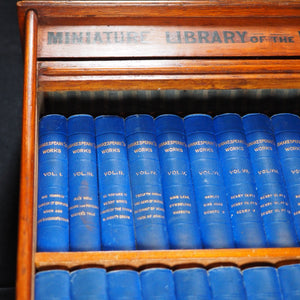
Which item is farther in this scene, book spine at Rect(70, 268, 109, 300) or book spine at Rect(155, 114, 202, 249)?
book spine at Rect(155, 114, 202, 249)

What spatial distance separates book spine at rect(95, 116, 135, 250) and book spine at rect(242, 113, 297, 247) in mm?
354

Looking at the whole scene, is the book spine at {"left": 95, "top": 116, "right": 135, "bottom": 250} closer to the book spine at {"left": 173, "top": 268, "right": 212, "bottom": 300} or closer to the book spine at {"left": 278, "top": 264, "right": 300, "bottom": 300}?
the book spine at {"left": 173, "top": 268, "right": 212, "bottom": 300}

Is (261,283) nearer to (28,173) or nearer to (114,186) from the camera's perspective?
(114,186)

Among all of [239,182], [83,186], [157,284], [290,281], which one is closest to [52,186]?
[83,186]

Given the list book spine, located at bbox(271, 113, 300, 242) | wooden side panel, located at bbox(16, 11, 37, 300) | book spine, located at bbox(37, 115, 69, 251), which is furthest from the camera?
book spine, located at bbox(271, 113, 300, 242)

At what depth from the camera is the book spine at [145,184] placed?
1.17 metres

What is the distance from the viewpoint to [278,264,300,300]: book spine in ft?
3.66

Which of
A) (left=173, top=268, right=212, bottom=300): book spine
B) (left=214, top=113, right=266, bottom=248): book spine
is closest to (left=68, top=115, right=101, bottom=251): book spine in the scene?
(left=173, top=268, right=212, bottom=300): book spine

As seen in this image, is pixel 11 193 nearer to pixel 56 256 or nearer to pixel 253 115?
pixel 56 256

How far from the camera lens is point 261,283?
1123 millimetres

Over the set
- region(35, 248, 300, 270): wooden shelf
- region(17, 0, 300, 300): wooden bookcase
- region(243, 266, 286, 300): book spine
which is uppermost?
region(17, 0, 300, 300): wooden bookcase

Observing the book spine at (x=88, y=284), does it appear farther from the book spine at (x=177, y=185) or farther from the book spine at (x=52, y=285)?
the book spine at (x=177, y=185)

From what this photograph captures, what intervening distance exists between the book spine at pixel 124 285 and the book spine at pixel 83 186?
91 mm

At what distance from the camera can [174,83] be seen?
136 cm
